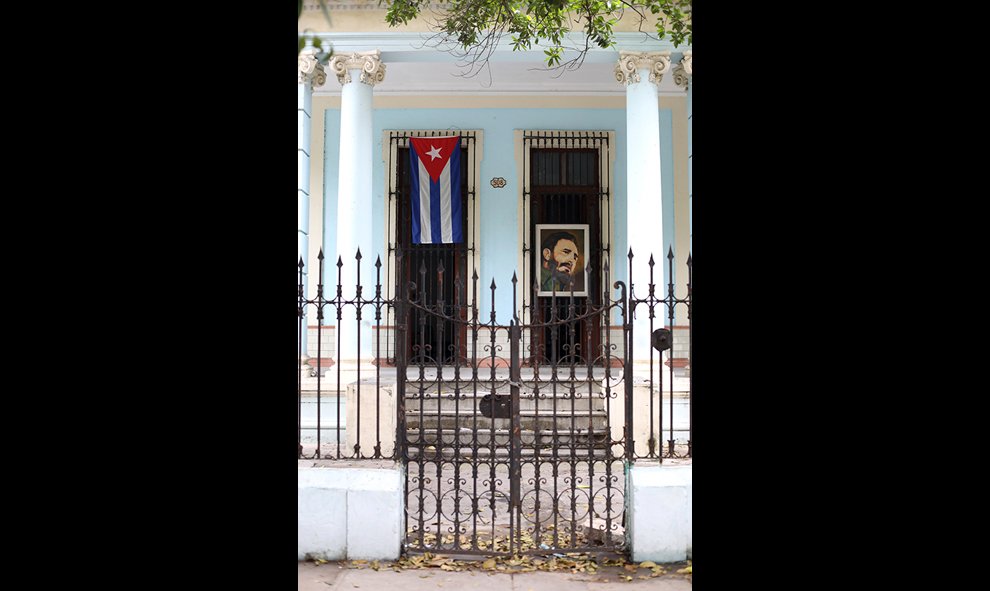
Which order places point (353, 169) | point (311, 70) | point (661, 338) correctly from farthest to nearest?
point (353, 169) < point (311, 70) < point (661, 338)

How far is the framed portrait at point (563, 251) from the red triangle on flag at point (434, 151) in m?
1.96

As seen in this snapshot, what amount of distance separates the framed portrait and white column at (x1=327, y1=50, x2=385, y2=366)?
3808 millimetres

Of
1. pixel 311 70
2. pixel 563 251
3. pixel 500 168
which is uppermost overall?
pixel 311 70

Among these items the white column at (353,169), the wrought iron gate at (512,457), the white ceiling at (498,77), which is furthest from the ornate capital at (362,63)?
the wrought iron gate at (512,457)

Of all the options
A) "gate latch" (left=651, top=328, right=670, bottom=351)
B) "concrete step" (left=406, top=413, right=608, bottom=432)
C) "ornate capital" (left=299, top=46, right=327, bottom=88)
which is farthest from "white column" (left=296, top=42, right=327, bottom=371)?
"gate latch" (left=651, top=328, right=670, bottom=351)

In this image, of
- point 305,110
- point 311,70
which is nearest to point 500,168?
point 305,110

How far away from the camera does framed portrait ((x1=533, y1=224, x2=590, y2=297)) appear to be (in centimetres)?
1303

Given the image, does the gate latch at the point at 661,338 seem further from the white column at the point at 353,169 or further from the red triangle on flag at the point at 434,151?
the red triangle on flag at the point at 434,151

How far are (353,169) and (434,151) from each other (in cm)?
308

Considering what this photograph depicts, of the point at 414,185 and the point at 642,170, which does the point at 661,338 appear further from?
the point at 414,185

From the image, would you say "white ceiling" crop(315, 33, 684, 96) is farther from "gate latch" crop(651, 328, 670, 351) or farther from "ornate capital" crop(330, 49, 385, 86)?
"gate latch" crop(651, 328, 670, 351)

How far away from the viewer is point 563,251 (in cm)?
1312
